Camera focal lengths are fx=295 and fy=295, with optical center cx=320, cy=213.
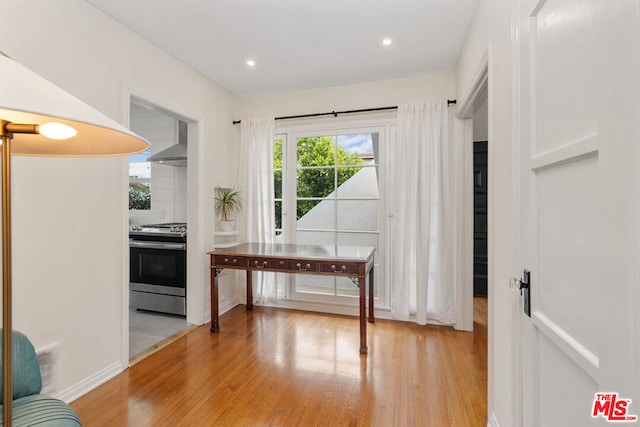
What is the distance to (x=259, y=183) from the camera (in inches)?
139

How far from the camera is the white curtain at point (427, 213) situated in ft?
9.80

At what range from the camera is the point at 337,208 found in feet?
11.3

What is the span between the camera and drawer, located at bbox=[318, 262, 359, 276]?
2518 millimetres

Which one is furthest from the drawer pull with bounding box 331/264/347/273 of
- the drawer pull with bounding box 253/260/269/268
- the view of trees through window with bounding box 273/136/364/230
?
the view of trees through window with bounding box 273/136/364/230

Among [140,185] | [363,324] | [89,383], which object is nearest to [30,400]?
[89,383]

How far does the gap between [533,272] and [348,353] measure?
1.79m

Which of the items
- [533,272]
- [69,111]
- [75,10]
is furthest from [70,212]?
[533,272]

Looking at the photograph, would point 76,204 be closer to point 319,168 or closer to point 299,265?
point 299,265

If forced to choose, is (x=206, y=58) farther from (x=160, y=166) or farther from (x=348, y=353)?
(x=348, y=353)

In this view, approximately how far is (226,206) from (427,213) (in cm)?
226

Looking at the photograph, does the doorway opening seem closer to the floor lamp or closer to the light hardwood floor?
the light hardwood floor

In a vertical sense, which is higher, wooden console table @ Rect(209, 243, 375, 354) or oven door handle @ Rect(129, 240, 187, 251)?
oven door handle @ Rect(129, 240, 187, 251)

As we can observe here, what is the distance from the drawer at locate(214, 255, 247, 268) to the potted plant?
1.82ft

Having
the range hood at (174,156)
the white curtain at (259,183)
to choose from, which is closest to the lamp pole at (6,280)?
the white curtain at (259,183)
